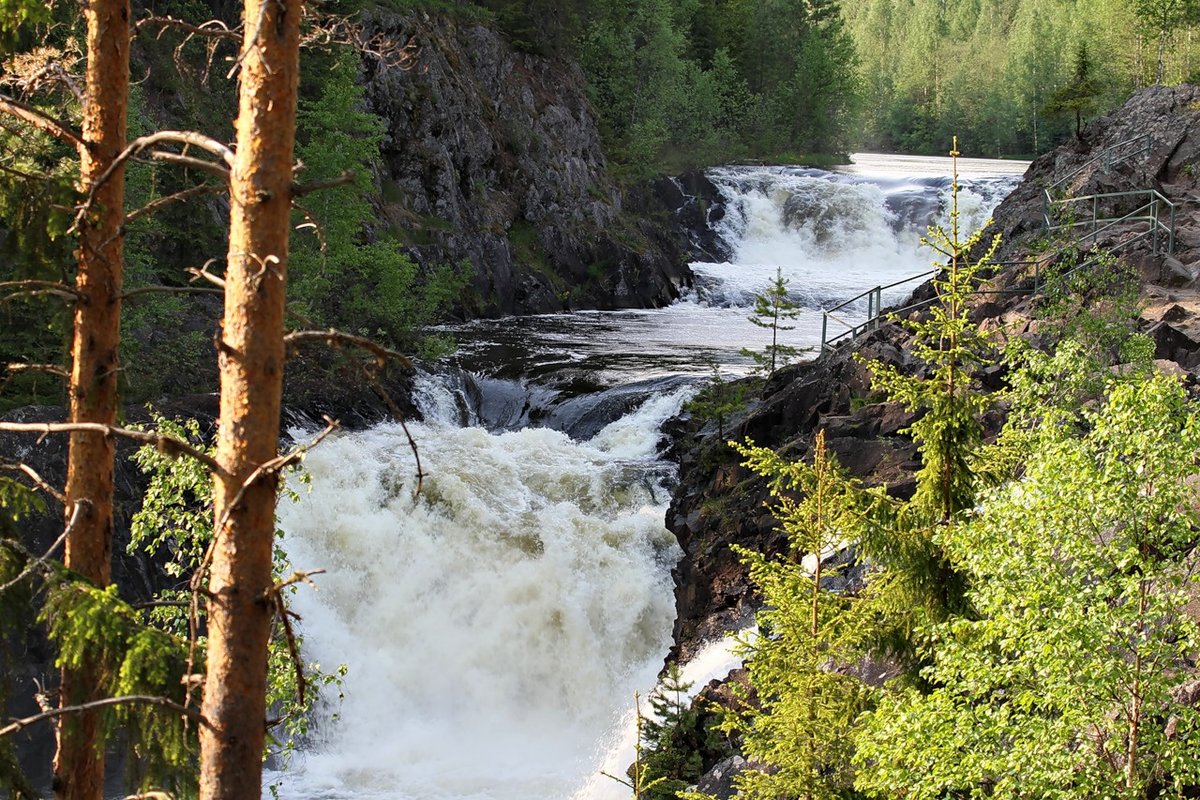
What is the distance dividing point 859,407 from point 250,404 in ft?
46.3

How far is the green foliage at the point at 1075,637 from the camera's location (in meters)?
7.22

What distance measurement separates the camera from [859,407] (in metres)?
18.0

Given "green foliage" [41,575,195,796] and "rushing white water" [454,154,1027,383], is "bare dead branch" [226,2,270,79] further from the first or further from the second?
"rushing white water" [454,154,1027,383]

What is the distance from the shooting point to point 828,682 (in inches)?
335

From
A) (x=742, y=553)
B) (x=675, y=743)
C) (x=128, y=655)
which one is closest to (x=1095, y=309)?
(x=742, y=553)

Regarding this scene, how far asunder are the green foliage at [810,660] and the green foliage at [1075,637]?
0.48m

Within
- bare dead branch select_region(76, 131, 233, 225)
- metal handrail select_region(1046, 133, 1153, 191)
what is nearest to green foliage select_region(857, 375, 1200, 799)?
bare dead branch select_region(76, 131, 233, 225)

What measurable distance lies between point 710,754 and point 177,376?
38.6ft

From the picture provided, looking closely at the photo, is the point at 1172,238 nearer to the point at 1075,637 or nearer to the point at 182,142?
the point at 1075,637

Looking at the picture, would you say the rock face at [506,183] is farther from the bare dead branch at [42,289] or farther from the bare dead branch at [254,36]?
the bare dead branch at [254,36]

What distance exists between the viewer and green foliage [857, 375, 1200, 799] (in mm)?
7223

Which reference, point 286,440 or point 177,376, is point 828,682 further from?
point 177,376

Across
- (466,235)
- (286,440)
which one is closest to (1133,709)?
(286,440)

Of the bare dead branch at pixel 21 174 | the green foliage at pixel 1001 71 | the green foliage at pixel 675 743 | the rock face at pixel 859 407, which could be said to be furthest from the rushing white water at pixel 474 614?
the green foliage at pixel 1001 71
